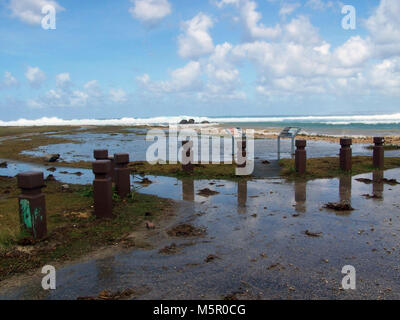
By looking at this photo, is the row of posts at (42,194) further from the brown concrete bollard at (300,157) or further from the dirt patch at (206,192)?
the brown concrete bollard at (300,157)

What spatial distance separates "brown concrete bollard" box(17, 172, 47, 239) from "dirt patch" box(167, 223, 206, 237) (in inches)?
73.5

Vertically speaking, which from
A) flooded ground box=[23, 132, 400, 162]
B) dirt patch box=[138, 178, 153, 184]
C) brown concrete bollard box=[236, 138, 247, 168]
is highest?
brown concrete bollard box=[236, 138, 247, 168]

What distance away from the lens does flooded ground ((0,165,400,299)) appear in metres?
3.72

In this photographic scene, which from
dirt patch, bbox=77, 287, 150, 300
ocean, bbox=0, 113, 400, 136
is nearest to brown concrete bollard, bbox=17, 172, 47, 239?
dirt patch, bbox=77, 287, 150, 300

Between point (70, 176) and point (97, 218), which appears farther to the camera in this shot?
point (70, 176)

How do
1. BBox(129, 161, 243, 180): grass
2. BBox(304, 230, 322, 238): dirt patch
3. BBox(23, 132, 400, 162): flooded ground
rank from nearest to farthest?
BBox(304, 230, 322, 238): dirt patch → BBox(129, 161, 243, 180): grass → BBox(23, 132, 400, 162): flooded ground

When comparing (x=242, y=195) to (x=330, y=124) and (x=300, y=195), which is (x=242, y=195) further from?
(x=330, y=124)

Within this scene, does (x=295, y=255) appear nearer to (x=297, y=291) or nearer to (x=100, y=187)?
(x=297, y=291)

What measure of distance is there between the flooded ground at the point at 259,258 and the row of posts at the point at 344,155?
2869 mm

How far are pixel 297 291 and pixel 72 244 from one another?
315cm

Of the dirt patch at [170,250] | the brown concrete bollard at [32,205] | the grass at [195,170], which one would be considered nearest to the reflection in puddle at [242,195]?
the grass at [195,170]

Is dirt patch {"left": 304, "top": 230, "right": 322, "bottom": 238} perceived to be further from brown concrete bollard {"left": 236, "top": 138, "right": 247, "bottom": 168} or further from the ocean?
the ocean

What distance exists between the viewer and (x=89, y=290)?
3773 mm
